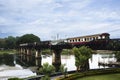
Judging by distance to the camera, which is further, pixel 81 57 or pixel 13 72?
pixel 13 72

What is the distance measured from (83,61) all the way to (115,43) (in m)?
10.6

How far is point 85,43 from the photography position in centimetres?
7912

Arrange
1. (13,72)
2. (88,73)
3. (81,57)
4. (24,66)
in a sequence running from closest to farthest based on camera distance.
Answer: (88,73) → (81,57) → (13,72) → (24,66)

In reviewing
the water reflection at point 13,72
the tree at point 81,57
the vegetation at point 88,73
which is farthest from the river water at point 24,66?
the vegetation at point 88,73

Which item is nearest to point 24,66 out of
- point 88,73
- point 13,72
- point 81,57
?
point 13,72

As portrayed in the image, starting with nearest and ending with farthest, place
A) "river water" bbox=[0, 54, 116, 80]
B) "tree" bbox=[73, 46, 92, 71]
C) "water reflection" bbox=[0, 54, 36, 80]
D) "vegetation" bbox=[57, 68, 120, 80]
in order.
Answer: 1. "vegetation" bbox=[57, 68, 120, 80]
2. "tree" bbox=[73, 46, 92, 71]
3. "water reflection" bbox=[0, 54, 36, 80]
4. "river water" bbox=[0, 54, 116, 80]

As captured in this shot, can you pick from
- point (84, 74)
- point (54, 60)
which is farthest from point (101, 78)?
point (54, 60)

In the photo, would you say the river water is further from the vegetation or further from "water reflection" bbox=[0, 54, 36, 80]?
the vegetation

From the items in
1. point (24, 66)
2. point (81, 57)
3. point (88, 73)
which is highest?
point (81, 57)

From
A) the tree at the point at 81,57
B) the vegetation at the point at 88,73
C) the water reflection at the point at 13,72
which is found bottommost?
the water reflection at the point at 13,72

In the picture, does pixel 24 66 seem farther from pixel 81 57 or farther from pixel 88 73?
pixel 88 73

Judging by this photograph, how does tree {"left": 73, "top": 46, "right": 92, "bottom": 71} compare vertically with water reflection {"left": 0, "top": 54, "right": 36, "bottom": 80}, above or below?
above

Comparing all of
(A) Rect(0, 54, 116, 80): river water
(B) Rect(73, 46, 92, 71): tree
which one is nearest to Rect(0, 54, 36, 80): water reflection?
(A) Rect(0, 54, 116, 80): river water

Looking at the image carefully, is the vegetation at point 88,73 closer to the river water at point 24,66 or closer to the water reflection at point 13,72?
the river water at point 24,66
